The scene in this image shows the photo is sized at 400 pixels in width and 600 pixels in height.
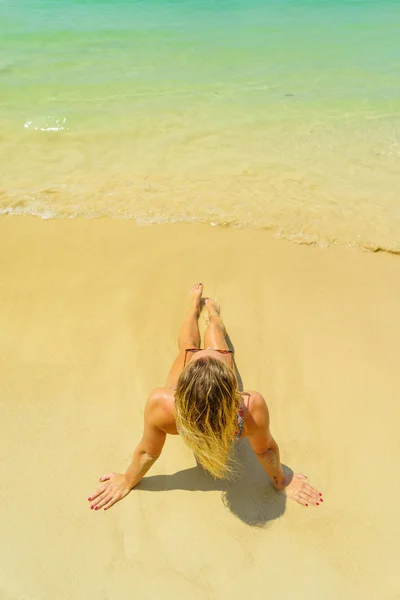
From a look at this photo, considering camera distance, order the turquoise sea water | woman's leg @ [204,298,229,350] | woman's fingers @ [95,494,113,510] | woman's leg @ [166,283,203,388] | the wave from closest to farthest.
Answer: woman's fingers @ [95,494,113,510] < woman's leg @ [166,283,203,388] < woman's leg @ [204,298,229,350] < the wave < the turquoise sea water

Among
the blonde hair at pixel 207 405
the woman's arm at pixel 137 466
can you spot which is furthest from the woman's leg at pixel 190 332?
the blonde hair at pixel 207 405

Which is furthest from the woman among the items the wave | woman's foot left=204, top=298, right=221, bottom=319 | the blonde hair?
the wave

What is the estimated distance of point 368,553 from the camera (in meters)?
2.25

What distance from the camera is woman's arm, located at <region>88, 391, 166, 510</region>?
2301 mm

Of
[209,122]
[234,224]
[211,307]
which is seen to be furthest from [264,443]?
[209,122]

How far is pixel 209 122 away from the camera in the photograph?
6.48 m

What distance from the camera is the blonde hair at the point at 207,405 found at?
1935mm

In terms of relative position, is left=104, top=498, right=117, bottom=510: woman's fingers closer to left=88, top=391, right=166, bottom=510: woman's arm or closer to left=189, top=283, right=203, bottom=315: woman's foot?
left=88, top=391, right=166, bottom=510: woman's arm

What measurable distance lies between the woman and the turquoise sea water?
2329 millimetres

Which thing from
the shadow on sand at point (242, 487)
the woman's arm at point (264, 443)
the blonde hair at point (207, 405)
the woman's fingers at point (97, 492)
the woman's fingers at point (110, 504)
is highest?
the blonde hair at point (207, 405)

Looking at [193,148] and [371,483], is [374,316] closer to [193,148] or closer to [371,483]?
[371,483]

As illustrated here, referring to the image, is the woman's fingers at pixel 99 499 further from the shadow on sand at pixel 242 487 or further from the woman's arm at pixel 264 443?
the woman's arm at pixel 264 443

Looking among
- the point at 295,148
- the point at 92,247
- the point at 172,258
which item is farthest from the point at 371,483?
the point at 295,148

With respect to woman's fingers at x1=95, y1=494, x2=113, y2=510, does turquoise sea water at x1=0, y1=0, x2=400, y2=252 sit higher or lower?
higher
